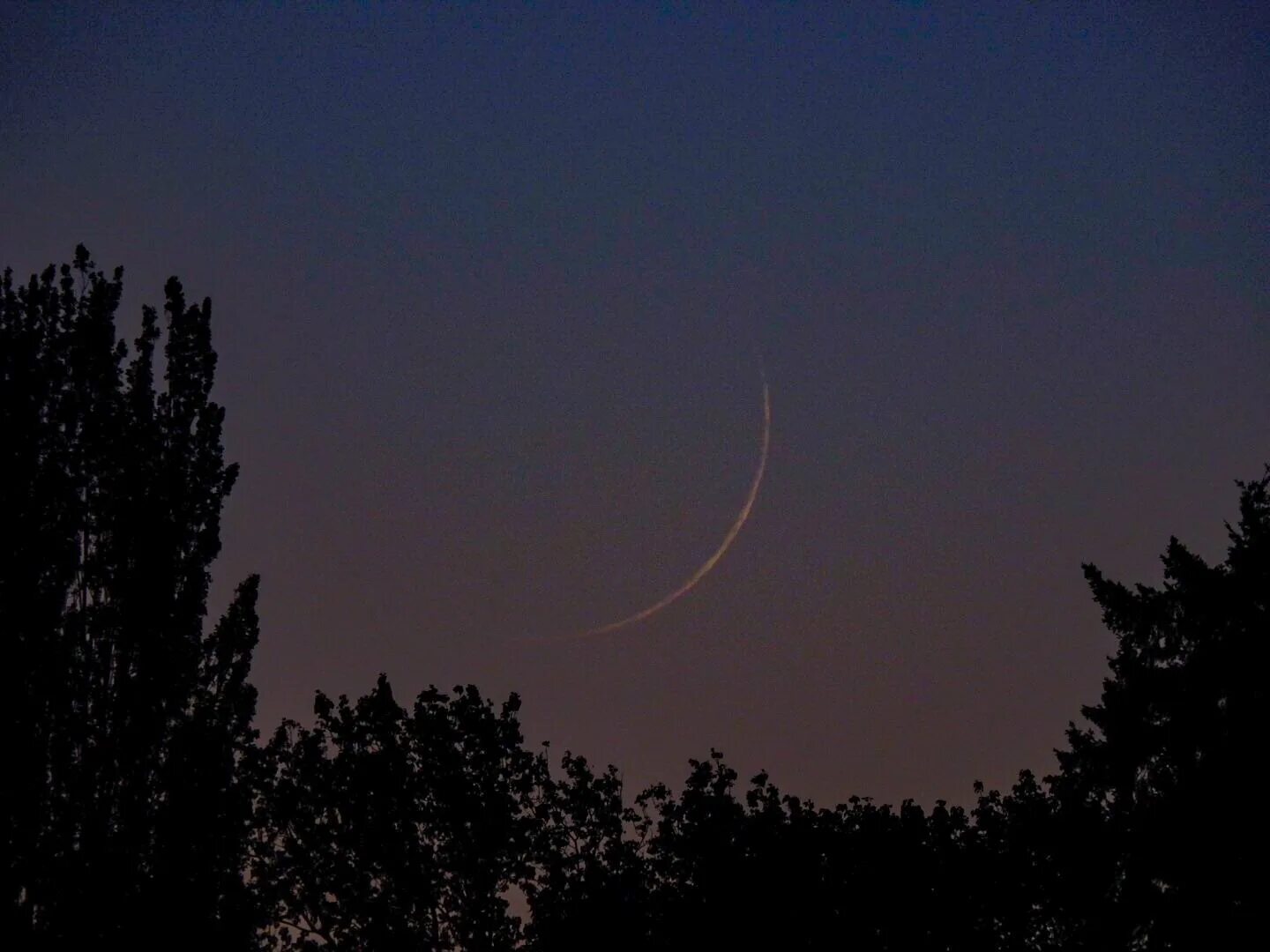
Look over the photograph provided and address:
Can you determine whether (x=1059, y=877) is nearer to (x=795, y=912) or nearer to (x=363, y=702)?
(x=795, y=912)

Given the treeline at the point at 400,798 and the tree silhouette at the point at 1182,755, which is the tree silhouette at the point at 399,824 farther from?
the tree silhouette at the point at 1182,755

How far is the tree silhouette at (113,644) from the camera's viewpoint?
60.2ft

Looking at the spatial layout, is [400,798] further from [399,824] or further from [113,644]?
[113,644]

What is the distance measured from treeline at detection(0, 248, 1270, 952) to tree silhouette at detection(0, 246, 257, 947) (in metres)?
0.04

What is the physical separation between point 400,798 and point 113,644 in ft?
36.7

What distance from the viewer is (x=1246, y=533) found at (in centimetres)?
2892

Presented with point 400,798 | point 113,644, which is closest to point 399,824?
point 400,798

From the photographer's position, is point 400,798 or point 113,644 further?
point 400,798

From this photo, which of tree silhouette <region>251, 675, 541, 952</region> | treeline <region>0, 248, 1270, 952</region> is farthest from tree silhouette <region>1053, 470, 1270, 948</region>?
tree silhouette <region>251, 675, 541, 952</region>

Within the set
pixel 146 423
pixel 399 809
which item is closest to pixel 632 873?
pixel 399 809

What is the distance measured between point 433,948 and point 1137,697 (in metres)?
17.1

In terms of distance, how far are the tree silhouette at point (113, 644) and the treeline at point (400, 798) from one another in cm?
4

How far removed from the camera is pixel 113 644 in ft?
64.9

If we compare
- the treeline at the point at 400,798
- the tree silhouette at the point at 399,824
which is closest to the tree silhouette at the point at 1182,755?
the treeline at the point at 400,798
